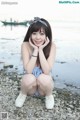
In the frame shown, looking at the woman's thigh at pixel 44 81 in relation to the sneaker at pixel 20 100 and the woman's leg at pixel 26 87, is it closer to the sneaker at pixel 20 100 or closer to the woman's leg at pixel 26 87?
the woman's leg at pixel 26 87

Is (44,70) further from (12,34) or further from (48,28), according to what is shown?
(12,34)

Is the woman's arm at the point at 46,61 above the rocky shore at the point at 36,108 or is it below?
above

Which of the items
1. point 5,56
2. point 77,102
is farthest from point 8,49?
point 77,102

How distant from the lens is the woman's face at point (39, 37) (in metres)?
3.12

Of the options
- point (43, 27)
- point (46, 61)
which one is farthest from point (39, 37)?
point (46, 61)

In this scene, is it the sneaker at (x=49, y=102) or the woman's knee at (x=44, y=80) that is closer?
the woman's knee at (x=44, y=80)

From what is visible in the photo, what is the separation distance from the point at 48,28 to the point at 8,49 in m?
4.77

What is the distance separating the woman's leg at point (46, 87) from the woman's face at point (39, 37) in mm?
293

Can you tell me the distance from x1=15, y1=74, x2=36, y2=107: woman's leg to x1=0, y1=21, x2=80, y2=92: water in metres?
1.79

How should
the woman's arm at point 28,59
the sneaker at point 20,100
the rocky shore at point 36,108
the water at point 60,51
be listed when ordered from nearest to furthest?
the woman's arm at point 28,59 < the rocky shore at point 36,108 < the sneaker at point 20,100 < the water at point 60,51

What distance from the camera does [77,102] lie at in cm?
383

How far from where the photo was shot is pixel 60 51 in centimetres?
774

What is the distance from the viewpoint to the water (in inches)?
227

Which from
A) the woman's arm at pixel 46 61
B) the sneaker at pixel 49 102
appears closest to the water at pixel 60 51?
the sneaker at pixel 49 102
